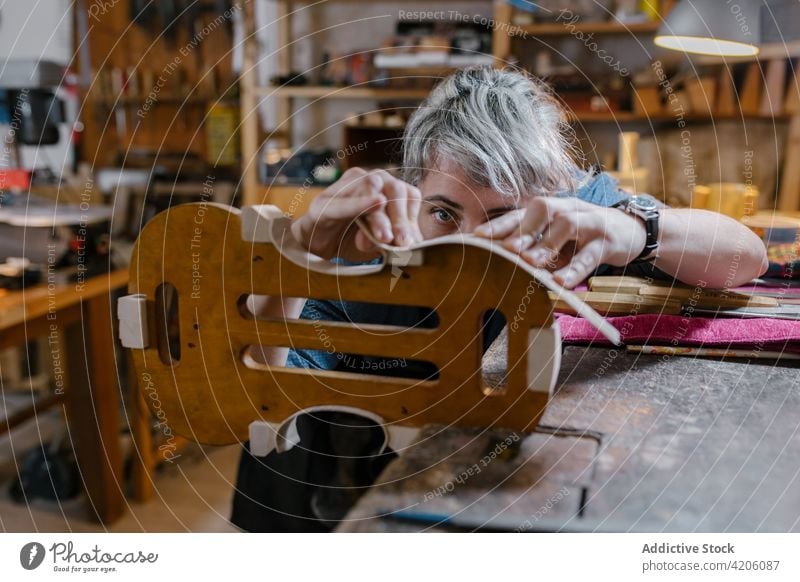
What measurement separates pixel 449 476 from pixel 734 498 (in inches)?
6.5

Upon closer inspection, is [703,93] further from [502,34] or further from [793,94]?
[502,34]

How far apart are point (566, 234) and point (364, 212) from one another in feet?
0.48

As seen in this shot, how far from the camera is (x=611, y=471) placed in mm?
375

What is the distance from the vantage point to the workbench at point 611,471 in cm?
36

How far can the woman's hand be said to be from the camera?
45 centimetres

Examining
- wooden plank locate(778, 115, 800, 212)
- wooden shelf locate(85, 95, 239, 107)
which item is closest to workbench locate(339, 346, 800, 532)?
wooden plank locate(778, 115, 800, 212)

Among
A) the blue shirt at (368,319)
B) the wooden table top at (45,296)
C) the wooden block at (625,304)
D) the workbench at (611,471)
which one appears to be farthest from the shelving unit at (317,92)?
the workbench at (611,471)

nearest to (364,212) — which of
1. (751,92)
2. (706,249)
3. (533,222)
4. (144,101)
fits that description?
(533,222)

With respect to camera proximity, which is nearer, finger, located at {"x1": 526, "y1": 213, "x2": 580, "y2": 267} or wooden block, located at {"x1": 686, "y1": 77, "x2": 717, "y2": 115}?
finger, located at {"x1": 526, "y1": 213, "x2": 580, "y2": 267}

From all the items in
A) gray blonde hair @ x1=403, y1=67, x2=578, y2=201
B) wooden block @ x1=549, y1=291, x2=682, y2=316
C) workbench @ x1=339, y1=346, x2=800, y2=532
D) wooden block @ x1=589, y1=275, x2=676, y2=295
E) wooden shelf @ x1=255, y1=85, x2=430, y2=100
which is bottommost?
workbench @ x1=339, y1=346, x2=800, y2=532

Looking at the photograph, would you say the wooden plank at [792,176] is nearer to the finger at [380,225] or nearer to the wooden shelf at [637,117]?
the wooden shelf at [637,117]

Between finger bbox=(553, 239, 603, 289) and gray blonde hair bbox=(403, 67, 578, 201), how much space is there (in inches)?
3.4

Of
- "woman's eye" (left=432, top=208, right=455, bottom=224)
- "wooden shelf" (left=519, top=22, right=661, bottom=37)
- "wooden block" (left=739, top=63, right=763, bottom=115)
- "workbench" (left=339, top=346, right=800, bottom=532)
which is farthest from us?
"wooden shelf" (left=519, top=22, right=661, bottom=37)

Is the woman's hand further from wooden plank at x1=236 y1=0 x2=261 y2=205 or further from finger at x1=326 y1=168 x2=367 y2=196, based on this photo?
wooden plank at x1=236 y1=0 x2=261 y2=205
